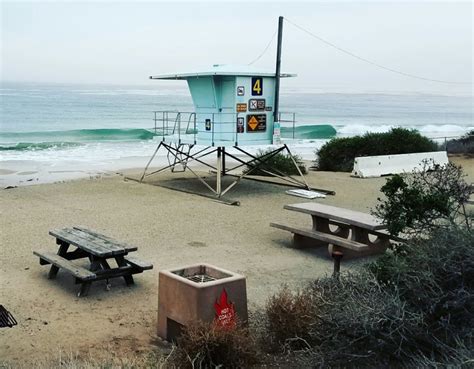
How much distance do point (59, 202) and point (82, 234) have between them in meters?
5.91

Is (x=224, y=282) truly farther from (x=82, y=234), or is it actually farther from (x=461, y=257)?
(x=82, y=234)

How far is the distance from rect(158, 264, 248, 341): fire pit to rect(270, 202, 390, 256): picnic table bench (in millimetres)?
3248

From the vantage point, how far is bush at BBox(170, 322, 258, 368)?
5.06 metres

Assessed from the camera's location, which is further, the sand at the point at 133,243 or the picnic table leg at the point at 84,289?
the picnic table leg at the point at 84,289

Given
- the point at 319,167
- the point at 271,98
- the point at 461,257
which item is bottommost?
the point at 319,167

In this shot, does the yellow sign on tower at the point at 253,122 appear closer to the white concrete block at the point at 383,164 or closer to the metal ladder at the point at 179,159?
the metal ladder at the point at 179,159

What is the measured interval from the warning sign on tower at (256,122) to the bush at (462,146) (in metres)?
14.2

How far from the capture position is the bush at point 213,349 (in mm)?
5062

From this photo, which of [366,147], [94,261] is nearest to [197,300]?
[94,261]

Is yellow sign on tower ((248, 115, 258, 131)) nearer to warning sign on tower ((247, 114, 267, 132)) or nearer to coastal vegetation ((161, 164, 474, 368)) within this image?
warning sign on tower ((247, 114, 267, 132))

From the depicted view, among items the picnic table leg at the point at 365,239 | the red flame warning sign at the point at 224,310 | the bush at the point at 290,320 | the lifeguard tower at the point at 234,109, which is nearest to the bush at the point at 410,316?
the bush at the point at 290,320

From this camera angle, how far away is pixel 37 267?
8.64 m

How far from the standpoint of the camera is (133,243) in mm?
10234

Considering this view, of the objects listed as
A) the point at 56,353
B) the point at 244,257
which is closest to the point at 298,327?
the point at 56,353
